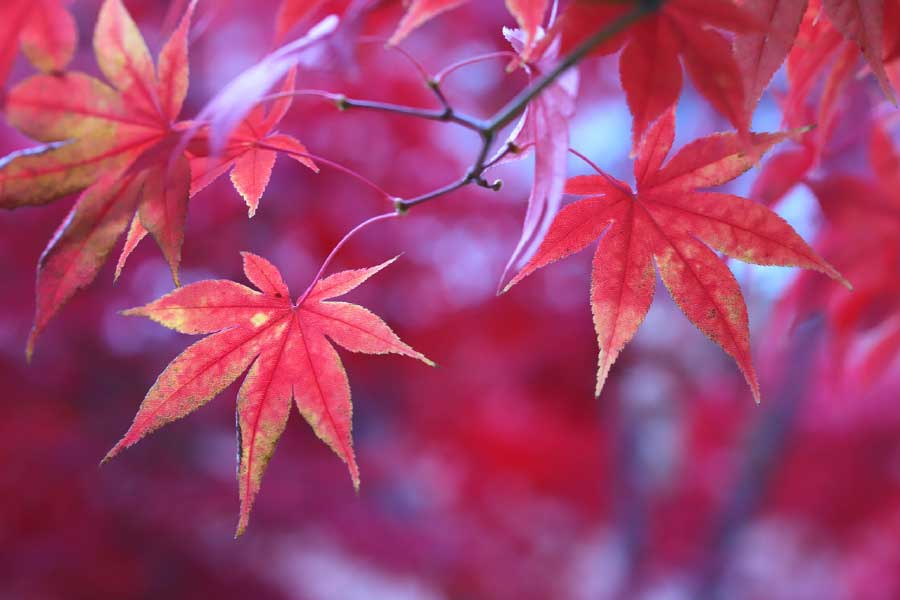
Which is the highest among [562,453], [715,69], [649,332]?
[649,332]

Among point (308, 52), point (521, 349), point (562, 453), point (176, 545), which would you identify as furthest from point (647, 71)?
point (562, 453)

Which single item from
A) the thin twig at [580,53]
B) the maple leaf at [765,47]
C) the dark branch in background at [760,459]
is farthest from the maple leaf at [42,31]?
the dark branch in background at [760,459]

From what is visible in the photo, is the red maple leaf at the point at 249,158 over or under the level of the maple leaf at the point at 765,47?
under

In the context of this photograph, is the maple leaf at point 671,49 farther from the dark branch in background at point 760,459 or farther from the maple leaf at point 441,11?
the dark branch in background at point 760,459

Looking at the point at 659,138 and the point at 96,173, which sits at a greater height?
the point at 659,138

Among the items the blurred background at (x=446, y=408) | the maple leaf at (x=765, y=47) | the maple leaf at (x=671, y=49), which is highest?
the blurred background at (x=446, y=408)

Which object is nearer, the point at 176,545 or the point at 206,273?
the point at 206,273

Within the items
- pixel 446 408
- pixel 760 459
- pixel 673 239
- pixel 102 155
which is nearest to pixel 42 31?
pixel 102 155

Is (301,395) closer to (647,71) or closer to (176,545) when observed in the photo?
(647,71)

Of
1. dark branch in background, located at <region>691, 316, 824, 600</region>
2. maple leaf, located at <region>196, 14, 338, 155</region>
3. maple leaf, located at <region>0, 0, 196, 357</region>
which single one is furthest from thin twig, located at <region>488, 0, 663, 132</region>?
dark branch in background, located at <region>691, 316, 824, 600</region>
